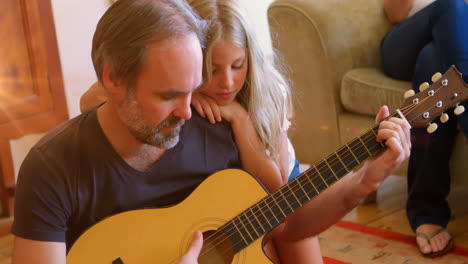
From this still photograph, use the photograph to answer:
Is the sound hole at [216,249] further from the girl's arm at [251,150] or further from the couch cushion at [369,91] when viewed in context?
the couch cushion at [369,91]

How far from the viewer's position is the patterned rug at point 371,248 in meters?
1.92

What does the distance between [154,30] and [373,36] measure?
1518 mm

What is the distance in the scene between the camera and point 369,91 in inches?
87.0

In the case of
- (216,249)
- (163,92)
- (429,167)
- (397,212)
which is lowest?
(397,212)

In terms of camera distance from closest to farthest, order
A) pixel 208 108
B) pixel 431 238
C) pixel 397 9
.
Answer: pixel 208 108
pixel 431 238
pixel 397 9

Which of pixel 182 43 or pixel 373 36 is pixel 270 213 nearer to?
pixel 182 43

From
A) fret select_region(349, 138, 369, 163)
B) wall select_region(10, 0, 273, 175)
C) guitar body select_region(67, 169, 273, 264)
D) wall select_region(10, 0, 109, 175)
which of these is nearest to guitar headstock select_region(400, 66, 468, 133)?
fret select_region(349, 138, 369, 163)

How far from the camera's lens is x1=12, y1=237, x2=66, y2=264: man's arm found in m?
1.06

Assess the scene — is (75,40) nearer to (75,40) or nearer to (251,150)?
(75,40)

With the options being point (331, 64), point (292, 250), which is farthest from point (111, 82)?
point (331, 64)

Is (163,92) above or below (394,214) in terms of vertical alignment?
above

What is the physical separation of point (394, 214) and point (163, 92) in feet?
4.77

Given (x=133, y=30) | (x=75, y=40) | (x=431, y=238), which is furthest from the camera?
(x=75, y=40)

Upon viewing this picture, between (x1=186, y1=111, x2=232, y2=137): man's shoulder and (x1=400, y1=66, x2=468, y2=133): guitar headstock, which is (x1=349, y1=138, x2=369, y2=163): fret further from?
(x1=186, y1=111, x2=232, y2=137): man's shoulder
